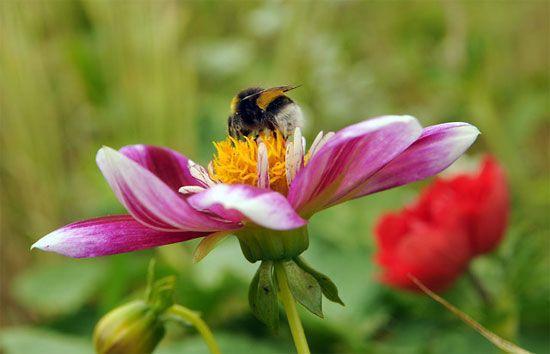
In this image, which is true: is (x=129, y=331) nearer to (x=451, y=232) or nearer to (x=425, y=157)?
(x=425, y=157)

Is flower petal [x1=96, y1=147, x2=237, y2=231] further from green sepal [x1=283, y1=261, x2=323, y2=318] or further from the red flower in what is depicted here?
the red flower

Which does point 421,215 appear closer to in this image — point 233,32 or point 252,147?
point 252,147

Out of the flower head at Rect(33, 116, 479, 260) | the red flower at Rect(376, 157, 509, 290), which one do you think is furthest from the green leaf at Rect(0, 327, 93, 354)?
the flower head at Rect(33, 116, 479, 260)

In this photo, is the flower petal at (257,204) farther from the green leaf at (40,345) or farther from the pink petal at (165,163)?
the green leaf at (40,345)

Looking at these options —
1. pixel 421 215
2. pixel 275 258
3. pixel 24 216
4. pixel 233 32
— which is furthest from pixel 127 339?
pixel 233 32

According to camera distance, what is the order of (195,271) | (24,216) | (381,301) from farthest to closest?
(24,216) < (195,271) < (381,301)

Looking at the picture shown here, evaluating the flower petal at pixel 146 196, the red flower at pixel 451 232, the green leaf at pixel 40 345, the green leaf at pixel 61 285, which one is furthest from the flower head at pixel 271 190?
the green leaf at pixel 61 285
